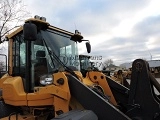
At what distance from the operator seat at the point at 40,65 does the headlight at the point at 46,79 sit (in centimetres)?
18

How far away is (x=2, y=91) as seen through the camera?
18.0 feet

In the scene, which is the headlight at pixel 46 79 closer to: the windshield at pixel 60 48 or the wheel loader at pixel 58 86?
the wheel loader at pixel 58 86

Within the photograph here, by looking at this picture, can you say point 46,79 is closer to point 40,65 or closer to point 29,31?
point 40,65

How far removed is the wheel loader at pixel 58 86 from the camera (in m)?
3.83

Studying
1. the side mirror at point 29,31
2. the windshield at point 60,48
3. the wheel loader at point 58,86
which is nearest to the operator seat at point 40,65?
the wheel loader at point 58,86

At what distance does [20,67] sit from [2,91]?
29.9 inches

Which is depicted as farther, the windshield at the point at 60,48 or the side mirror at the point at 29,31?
the windshield at the point at 60,48

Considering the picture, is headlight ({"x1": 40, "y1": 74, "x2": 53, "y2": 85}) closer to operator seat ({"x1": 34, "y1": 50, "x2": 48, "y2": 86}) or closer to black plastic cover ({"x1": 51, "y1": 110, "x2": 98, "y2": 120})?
operator seat ({"x1": 34, "y1": 50, "x2": 48, "y2": 86})

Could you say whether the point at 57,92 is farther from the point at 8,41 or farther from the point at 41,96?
the point at 8,41

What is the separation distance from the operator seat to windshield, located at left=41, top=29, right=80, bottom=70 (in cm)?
12

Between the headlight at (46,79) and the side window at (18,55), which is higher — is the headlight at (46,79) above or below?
below

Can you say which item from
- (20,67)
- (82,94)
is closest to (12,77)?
(20,67)

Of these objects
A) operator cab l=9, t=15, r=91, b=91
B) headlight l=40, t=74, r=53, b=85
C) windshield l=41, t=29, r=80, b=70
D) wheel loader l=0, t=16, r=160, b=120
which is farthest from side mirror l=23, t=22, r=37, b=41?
headlight l=40, t=74, r=53, b=85

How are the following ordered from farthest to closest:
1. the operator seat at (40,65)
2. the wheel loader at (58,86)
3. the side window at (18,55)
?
the side window at (18,55) < the operator seat at (40,65) < the wheel loader at (58,86)
